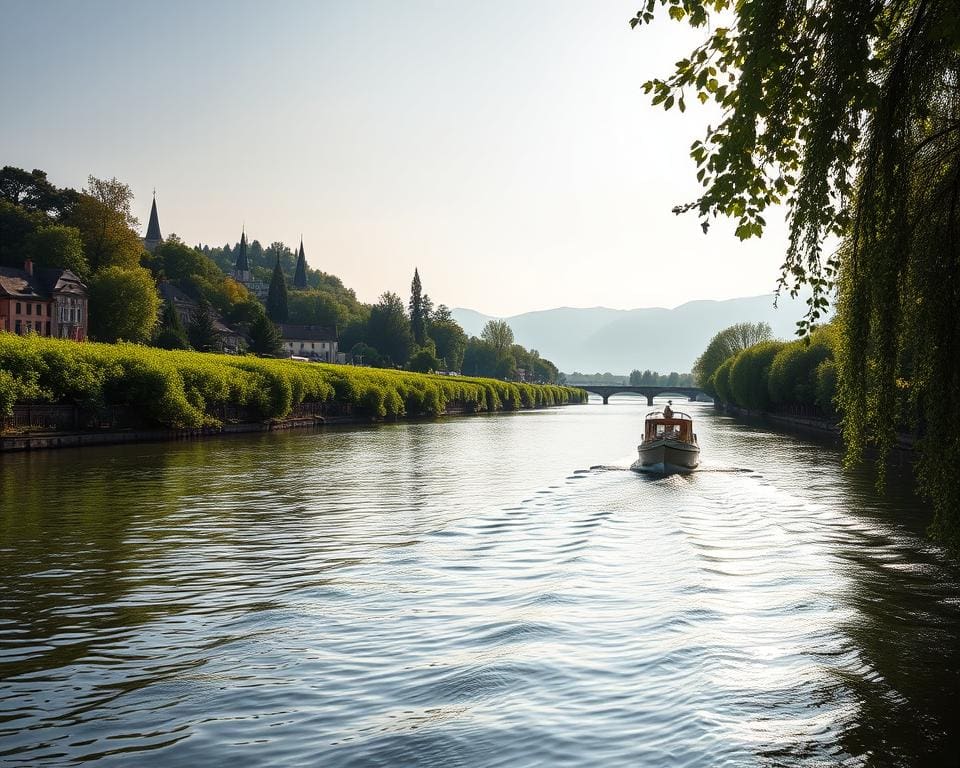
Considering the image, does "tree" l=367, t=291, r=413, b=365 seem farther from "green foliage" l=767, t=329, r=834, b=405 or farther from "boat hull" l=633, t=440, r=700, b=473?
"boat hull" l=633, t=440, r=700, b=473

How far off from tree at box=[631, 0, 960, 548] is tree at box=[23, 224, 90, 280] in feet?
381

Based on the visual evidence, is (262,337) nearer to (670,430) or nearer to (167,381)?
(167,381)

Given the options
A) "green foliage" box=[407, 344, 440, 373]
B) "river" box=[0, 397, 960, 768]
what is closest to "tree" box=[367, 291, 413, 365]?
"green foliage" box=[407, 344, 440, 373]

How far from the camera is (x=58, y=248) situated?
4407 inches

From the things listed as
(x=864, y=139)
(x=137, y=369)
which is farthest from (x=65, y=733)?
(x=137, y=369)

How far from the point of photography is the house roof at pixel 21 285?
10812 cm

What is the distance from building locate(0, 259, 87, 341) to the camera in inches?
4291

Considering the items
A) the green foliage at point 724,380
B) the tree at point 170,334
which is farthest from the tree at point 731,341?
the tree at point 170,334

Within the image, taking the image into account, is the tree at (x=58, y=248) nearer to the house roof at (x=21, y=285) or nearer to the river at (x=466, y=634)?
the house roof at (x=21, y=285)

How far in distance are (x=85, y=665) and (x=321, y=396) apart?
71567 mm

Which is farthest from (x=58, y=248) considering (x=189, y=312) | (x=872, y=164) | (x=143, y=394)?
(x=872, y=164)

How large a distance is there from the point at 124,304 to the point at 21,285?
49.8 ft

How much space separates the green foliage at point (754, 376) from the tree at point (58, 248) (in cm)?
9073

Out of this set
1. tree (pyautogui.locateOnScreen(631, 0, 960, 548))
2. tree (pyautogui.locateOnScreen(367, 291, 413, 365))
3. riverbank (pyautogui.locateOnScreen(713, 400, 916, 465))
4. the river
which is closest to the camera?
the river
